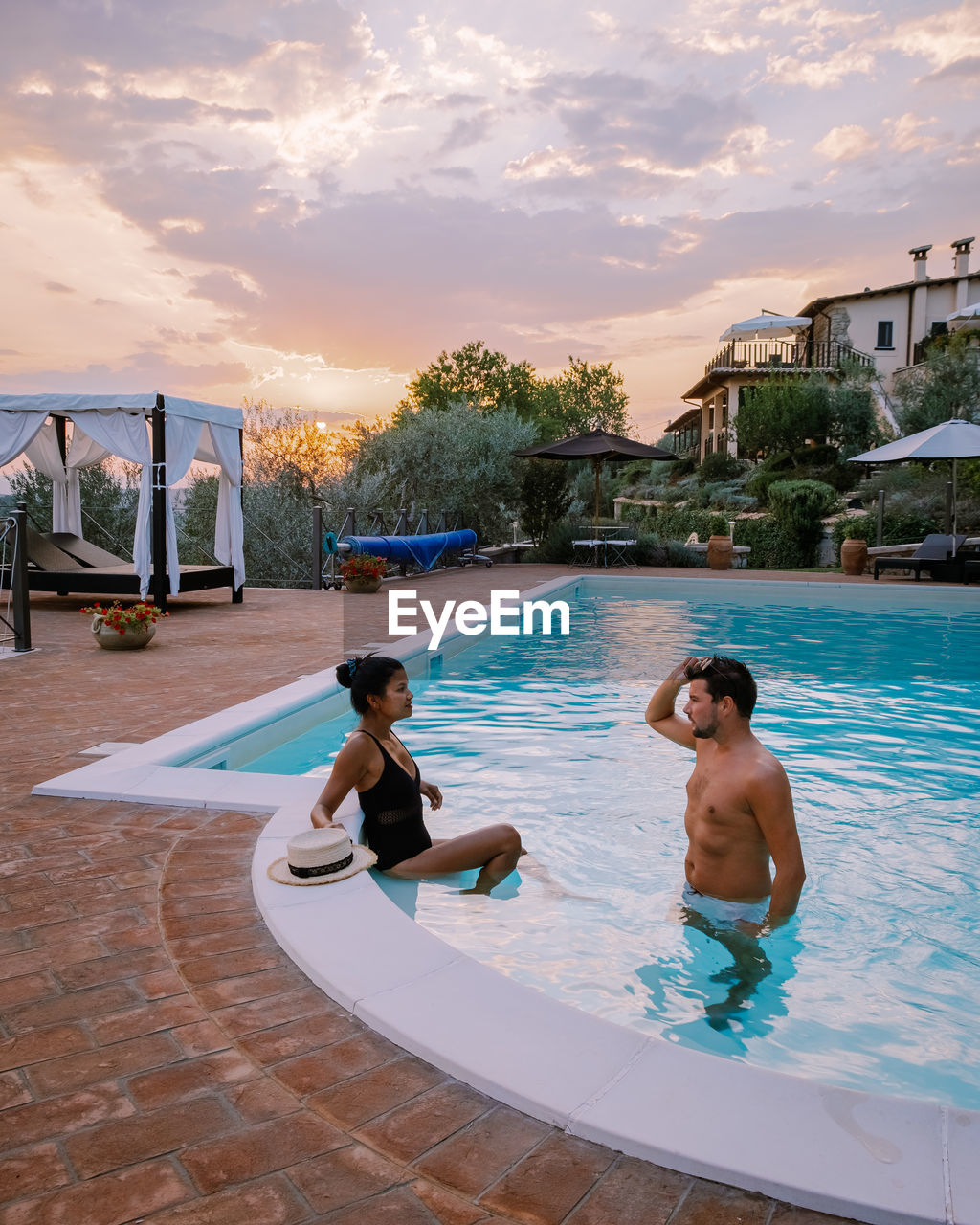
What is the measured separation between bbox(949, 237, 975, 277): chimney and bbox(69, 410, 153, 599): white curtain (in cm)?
3484

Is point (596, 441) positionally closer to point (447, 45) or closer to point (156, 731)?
point (447, 45)

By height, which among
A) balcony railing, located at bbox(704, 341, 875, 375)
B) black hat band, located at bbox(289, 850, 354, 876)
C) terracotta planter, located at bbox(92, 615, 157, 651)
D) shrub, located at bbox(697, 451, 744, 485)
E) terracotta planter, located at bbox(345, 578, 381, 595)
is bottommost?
black hat band, located at bbox(289, 850, 354, 876)

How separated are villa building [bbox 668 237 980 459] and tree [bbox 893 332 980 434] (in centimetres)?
511

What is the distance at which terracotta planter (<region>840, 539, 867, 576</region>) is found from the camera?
15758 mm

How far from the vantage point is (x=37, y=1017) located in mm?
2166

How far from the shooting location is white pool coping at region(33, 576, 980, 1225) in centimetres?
158

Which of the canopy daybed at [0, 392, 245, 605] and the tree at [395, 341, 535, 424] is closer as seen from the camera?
the canopy daybed at [0, 392, 245, 605]

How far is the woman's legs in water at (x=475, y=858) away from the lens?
11.8ft

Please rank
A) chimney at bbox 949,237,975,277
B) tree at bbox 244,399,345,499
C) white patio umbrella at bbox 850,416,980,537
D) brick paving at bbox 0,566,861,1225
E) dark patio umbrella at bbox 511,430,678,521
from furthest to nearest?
1. chimney at bbox 949,237,975,277
2. tree at bbox 244,399,345,499
3. dark patio umbrella at bbox 511,430,678,521
4. white patio umbrella at bbox 850,416,980,537
5. brick paving at bbox 0,566,861,1225

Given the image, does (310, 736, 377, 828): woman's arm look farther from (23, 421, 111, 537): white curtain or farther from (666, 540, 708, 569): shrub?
(666, 540, 708, 569): shrub

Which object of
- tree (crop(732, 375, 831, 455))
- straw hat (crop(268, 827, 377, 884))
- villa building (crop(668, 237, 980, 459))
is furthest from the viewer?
villa building (crop(668, 237, 980, 459))

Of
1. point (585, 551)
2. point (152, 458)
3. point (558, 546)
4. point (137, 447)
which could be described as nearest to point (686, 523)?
point (585, 551)

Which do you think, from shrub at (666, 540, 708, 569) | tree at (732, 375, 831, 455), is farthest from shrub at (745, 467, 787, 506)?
shrub at (666, 540, 708, 569)

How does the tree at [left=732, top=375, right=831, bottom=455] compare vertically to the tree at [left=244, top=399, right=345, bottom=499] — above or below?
above
